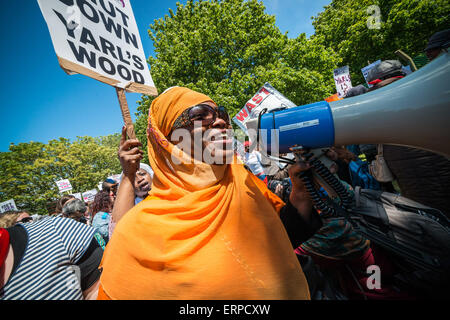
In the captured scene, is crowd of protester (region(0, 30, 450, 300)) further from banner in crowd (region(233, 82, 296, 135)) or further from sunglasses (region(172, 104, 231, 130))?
banner in crowd (region(233, 82, 296, 135))

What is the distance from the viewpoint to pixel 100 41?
1.92m

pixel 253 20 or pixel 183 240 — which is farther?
pixel 253 20

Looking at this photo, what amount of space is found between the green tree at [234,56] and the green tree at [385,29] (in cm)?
194

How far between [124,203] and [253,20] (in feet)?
36.4

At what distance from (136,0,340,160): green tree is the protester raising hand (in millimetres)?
6987

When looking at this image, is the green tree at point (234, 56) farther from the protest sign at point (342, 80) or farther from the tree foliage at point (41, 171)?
the tree foliage at point (41, 171)

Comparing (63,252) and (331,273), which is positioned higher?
(63,252)

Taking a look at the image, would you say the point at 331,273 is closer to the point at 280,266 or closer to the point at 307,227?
the point at 307,227

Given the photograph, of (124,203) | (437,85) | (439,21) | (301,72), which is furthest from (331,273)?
(439,21)

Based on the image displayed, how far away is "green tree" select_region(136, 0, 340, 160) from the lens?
27.3 feet

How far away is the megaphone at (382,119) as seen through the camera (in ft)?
2.27

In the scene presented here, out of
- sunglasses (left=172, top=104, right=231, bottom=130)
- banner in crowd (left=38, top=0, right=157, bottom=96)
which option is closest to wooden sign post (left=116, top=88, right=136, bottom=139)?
banner in crowd (left=38, top=0, right=157, bottom=96)

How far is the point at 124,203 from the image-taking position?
148 cm

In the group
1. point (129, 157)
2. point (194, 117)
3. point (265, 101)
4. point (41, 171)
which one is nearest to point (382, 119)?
point (194, 117)
